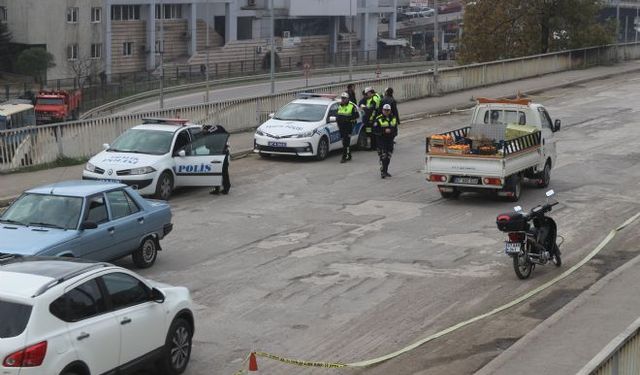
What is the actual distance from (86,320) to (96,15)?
7303 cm

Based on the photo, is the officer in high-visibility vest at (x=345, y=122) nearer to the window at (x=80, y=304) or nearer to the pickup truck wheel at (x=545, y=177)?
the pickup truck wheel at (x=545, y=177)

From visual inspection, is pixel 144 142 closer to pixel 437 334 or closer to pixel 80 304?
pixel 437 334

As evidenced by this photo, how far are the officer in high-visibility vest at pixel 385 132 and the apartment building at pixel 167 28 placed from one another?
4051cm

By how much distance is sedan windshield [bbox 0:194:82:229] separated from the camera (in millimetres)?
15648

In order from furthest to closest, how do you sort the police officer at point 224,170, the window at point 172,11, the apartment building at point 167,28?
the window at point 172,11, the apartment building at point 167,28, the police officer at point 224,170

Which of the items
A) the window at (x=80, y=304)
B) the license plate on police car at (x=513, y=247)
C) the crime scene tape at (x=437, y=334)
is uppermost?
the window at (x=80, y=304)

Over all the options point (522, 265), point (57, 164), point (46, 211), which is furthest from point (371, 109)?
point (46, 211)

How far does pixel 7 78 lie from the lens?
74.0m

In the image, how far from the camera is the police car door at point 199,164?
76.5 ft

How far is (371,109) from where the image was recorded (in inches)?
1137

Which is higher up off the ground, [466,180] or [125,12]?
[125,12]

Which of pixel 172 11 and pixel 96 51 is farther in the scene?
pixel 172 11

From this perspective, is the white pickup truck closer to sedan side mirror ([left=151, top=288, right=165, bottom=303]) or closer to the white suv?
the white suv

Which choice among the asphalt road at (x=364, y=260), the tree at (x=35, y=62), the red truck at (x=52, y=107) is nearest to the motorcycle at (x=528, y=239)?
the asphalt road at (x=364, y=260)
